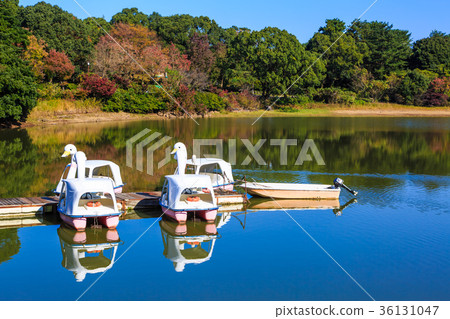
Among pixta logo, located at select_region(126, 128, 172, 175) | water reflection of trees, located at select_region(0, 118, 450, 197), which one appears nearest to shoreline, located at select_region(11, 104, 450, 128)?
water reflection of trees, located at select_region(0, 118, 450, 197)

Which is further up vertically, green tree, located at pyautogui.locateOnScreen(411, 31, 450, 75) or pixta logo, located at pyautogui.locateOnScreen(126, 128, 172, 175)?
green tree, located at pyautogui.locateOnScreen(411, 31, 450, 75)

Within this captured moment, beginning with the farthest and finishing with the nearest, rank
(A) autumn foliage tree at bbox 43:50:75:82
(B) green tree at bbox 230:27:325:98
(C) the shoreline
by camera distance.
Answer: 1. (B) green tree at bbox 230:27:325:98
2. (A) autumn foliage tree at bbox 43:50:75:82
3. (C) the shoreline

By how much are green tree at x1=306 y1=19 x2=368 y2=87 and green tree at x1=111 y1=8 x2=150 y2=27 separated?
3150 centimetres

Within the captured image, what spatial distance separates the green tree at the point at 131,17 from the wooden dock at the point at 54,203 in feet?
258

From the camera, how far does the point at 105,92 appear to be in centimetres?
6056

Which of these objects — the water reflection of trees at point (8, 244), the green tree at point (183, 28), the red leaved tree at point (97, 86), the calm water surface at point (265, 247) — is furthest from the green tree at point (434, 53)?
the water reflection of trees at point (8, 244)

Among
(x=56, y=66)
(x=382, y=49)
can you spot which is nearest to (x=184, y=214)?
(x=56, y=66)

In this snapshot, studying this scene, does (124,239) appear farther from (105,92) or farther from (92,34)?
(92,34)

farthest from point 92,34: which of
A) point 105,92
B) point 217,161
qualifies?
point 217,161

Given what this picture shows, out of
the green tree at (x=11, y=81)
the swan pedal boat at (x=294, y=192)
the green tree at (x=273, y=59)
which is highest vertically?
the green tree at (x=273, y=59)

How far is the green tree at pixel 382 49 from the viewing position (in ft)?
288

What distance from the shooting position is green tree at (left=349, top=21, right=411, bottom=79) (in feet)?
288

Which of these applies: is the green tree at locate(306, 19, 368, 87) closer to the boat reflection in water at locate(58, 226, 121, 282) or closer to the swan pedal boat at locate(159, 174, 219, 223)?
the swan pedal boat at locate(159, 174, 219, 223)

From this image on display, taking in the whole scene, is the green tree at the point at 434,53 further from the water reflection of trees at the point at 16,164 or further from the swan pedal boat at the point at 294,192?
the swan pedal boat at the point at 294,192
